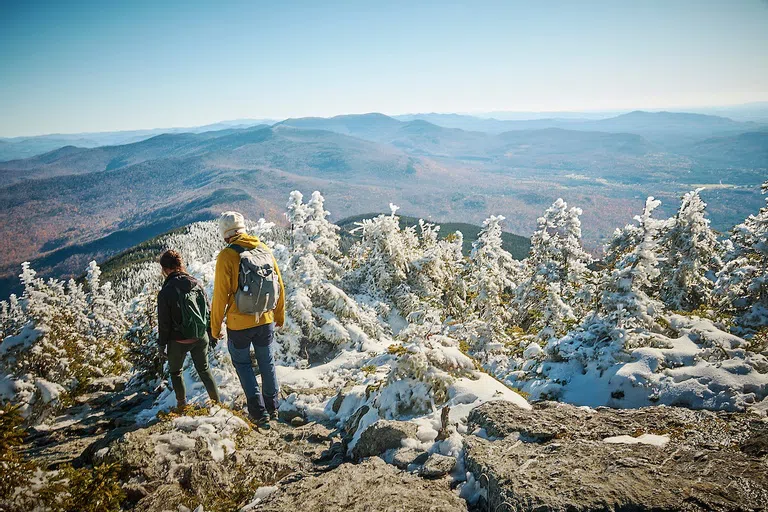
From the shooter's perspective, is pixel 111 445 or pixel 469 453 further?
pixel 111 445

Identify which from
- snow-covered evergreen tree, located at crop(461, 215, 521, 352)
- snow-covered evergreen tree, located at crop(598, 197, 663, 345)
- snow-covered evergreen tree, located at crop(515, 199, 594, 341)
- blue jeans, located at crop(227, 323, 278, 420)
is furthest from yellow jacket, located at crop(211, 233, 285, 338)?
snow-covered evergreen tree, located at crop(515, 199, 594, 341)

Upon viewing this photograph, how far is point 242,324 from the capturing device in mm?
5387

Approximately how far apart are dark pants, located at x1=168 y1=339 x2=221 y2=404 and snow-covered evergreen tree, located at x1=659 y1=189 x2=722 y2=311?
14.1 m

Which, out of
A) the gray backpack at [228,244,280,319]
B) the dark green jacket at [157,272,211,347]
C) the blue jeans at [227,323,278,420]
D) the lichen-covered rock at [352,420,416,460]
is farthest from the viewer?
the blue jeans at [227,323,278,420]


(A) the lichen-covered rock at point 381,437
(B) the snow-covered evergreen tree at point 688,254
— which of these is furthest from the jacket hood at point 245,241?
(B) the snow-covered evergreen tree at point 688,254

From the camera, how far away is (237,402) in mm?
6480

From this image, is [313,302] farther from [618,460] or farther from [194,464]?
[618,460]

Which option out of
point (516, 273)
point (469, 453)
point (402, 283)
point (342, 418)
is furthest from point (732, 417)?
point (516, 273)

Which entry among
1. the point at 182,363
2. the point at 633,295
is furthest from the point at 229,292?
the point at 633,295

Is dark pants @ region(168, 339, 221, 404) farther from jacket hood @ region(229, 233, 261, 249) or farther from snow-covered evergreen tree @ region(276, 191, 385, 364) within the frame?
snow-covered evergreen tree @ region(276, 191, 385, 364)

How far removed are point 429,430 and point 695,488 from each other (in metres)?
2.53

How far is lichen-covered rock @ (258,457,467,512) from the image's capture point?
9.90ft

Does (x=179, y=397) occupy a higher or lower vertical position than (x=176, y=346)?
lower

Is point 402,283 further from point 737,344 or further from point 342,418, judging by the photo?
point 737,344
